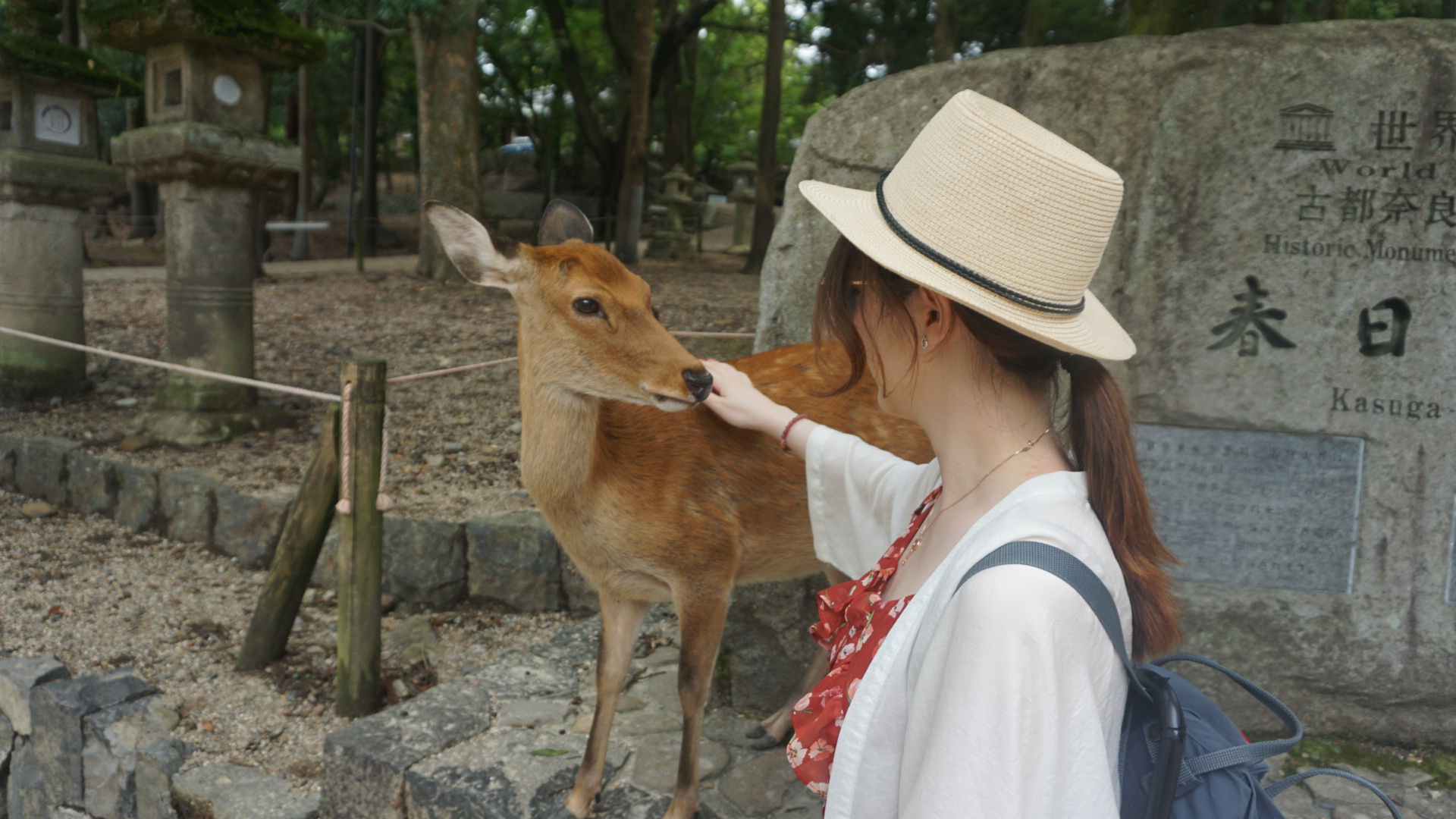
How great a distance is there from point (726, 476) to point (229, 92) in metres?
5.02

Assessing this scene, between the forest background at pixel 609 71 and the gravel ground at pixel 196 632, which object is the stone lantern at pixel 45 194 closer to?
the forest background at pixel 609 71

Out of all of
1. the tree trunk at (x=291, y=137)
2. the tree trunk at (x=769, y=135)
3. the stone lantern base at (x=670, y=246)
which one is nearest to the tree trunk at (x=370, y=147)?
the tree trunk at (x=291, y=137)

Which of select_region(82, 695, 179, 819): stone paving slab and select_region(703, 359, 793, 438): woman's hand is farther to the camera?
select_region(82, 695, 179, 819): stone paving slab

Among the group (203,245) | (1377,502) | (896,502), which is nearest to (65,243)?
(203,245)

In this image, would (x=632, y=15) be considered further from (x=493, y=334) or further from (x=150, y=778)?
(x=150, y=778)

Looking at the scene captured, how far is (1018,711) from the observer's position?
1.16 meters

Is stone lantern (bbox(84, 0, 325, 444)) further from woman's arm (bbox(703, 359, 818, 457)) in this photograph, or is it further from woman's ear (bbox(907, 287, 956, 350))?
woman's ear (bbox(907, 287, 956, 350))

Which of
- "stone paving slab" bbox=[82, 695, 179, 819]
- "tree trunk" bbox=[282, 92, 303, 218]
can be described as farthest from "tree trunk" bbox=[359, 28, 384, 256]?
"stone paving slab" bbox=[82, 695, 179, 819]

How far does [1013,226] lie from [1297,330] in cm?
249

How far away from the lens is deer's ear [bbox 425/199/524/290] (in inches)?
103

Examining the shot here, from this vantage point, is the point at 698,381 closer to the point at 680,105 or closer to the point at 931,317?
the point at 931,317

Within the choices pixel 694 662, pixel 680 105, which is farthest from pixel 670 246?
pixel 694 662

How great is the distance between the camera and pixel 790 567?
3.06 metres

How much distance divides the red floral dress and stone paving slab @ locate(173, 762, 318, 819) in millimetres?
2343
